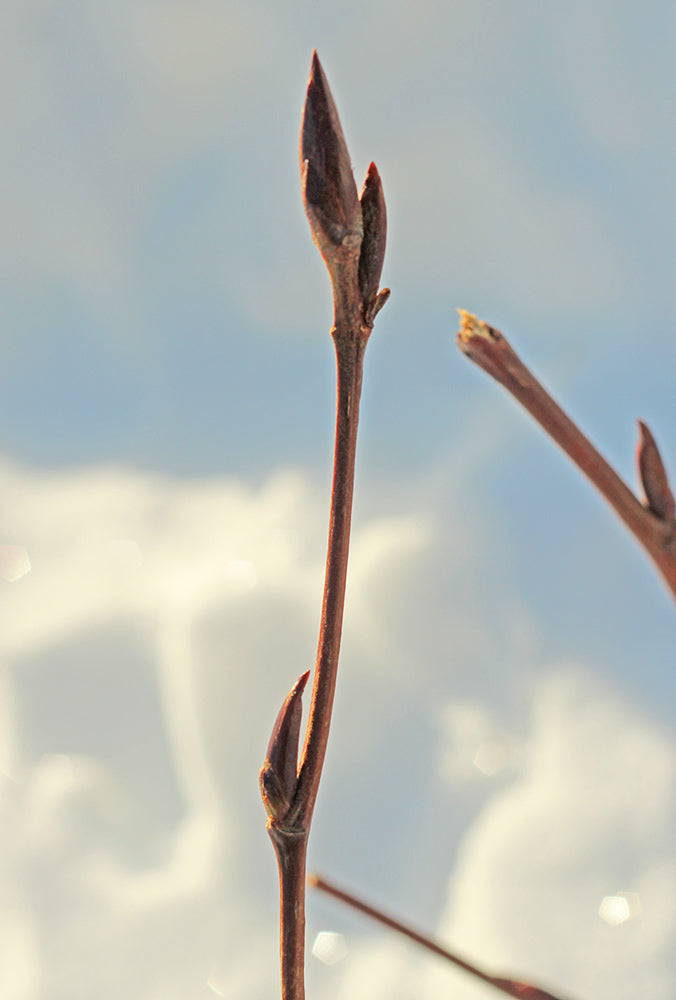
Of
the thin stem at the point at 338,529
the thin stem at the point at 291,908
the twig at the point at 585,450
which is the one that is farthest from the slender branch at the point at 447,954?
the twig at the point at 585,450

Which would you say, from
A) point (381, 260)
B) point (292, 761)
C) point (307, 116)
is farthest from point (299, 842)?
point (307, 116)

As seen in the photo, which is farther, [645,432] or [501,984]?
[501,984]

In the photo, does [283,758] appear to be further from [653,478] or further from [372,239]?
[372,239]

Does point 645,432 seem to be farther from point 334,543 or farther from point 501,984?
point 501,984

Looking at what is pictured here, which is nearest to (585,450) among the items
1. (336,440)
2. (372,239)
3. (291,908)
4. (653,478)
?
(653,478)

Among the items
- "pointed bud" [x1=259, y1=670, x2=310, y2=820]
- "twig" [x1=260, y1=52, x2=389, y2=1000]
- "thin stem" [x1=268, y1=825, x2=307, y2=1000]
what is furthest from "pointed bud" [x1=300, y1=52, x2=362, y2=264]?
"thin stem" [x1=268, y1=825, x2=307, y2=1000]
